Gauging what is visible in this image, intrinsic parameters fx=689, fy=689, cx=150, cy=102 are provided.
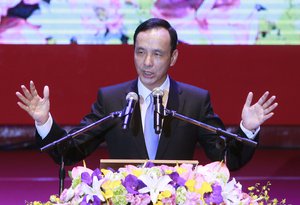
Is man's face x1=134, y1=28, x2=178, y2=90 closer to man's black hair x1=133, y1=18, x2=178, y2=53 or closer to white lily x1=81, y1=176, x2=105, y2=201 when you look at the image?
man's black hair x1=133, y1=18, x2=178, y2=53

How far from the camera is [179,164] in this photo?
2.06 metres

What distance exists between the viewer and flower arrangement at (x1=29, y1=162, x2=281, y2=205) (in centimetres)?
181

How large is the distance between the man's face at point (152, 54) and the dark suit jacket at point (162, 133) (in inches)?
6.0

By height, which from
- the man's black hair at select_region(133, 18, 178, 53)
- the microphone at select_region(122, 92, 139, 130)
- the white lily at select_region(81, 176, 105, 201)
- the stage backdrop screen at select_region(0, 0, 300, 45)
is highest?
the man's black hair at select_region(133, 18, 178, 53)

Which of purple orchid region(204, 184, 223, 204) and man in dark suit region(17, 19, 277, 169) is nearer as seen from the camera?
purple orchid region(204, 184, 223, 204)

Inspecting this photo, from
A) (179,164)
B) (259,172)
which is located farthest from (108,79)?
(179,164)

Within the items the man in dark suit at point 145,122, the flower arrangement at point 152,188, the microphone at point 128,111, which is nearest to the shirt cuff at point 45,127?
the man in dark suit at point 145,122

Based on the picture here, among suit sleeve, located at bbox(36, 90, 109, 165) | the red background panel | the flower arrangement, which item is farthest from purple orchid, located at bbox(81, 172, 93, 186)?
the red background panel

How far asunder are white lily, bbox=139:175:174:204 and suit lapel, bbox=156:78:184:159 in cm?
Result: 93

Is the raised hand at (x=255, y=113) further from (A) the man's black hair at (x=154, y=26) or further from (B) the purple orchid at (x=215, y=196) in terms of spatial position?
(B) the purple orchid at (x=215, y=196)

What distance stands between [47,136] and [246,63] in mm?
3011

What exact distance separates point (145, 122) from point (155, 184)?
98cm

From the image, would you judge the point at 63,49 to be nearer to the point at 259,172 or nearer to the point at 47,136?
the point at 259,172

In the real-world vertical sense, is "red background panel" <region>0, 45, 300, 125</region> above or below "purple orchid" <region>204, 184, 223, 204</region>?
below
